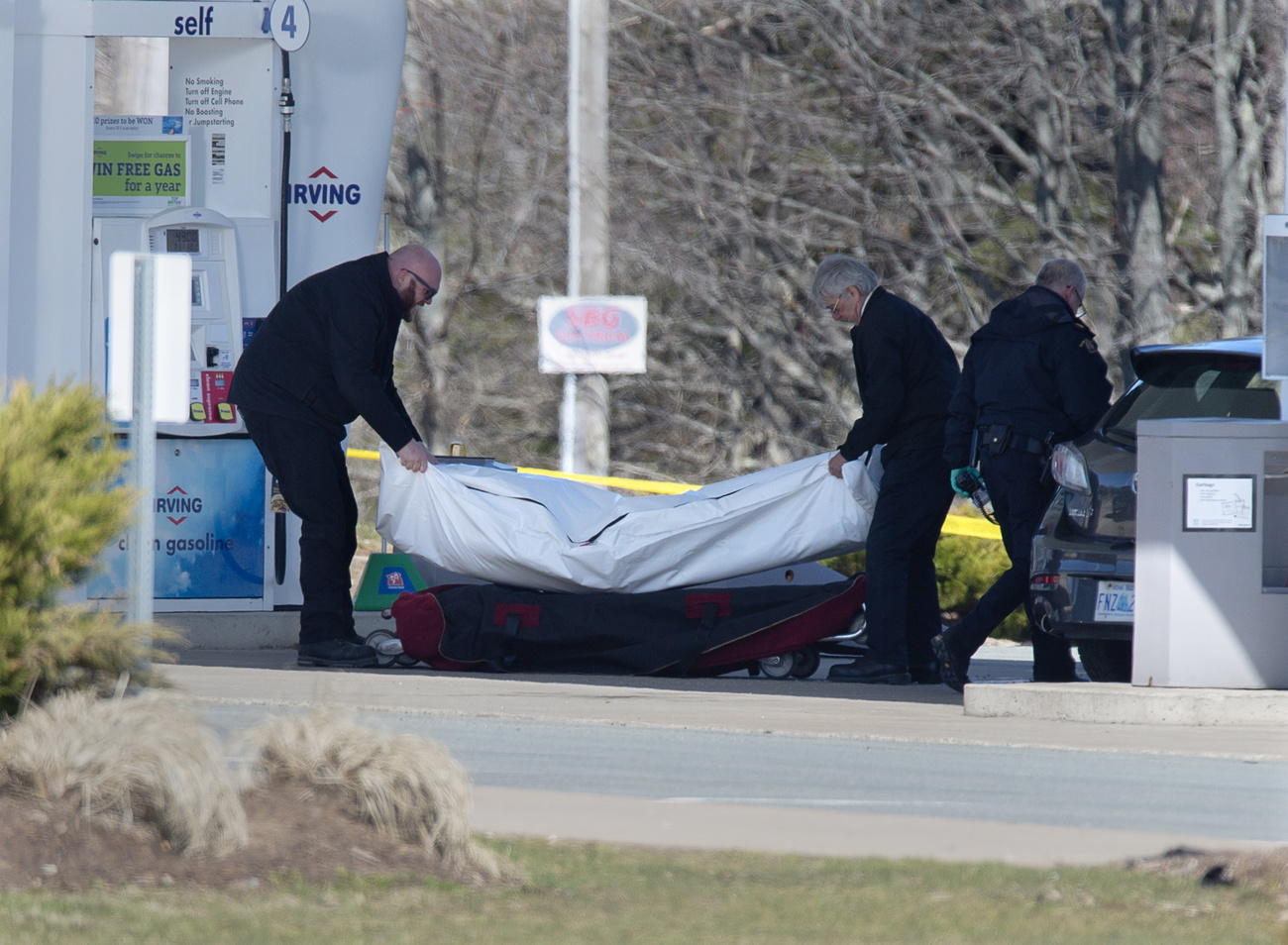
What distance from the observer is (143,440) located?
6355 mm

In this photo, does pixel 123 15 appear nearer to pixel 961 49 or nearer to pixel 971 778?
pixel 971 778

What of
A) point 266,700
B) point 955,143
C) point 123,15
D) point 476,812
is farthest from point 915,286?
point 476,812

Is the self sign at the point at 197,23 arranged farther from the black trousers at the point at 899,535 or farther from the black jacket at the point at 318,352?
the black trousers at the point at 899,535

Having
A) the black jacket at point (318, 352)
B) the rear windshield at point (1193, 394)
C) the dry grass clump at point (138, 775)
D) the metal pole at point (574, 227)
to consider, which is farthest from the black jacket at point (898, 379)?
the metal pole at point (574, 227)

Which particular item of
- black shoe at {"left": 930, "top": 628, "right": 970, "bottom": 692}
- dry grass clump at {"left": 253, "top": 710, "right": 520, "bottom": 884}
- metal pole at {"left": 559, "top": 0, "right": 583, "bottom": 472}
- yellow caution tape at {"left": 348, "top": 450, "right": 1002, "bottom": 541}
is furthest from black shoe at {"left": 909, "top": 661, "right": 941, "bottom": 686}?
metal pole at {"left": 559, "top": 0, "right": 583, "bottom": 472}

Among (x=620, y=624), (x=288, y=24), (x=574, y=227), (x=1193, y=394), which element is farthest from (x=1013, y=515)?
(x=574, y=227)

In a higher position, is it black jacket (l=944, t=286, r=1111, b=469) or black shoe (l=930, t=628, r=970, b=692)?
black jacket (l=944, t=286, r=1111, b=469)

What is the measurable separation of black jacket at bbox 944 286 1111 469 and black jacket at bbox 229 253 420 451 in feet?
8.38

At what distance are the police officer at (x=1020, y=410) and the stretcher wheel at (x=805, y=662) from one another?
2.56 ft

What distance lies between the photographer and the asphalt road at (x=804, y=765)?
6.05m

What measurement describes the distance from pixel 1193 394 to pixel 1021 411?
0.74m

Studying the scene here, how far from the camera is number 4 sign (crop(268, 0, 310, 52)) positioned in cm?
1211

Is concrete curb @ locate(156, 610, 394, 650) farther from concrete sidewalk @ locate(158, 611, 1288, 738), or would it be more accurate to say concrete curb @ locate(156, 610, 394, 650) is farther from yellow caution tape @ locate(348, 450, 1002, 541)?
yellow caution tape @ locate(348, 450, 1002, 541)

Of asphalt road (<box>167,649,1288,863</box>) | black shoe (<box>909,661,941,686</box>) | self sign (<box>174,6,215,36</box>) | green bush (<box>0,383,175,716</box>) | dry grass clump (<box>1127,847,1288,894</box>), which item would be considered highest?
self sign (<box>174,6,215,36</box>)
